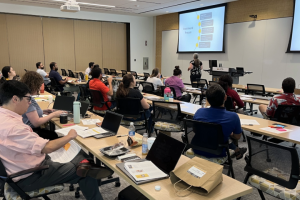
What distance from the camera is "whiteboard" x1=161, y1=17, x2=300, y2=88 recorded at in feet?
28.2

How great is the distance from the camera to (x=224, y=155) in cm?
268

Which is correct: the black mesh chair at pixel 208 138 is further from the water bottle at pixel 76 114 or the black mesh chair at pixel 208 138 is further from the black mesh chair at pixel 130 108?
the black mesh chair at pixel 130 108

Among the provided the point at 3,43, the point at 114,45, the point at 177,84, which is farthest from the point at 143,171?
the point at 114,45

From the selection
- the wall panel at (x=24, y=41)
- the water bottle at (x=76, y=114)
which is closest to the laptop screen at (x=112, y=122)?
the water bottle at (x=76, y=114)

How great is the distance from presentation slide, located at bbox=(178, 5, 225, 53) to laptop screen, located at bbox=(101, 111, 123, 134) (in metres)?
9.02

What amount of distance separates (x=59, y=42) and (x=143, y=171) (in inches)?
474

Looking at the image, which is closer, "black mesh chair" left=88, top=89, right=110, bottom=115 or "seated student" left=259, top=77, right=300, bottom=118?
"seated student" left=259, top=77, right=300, bottom=118

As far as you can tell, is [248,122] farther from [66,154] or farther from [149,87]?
[149,87]

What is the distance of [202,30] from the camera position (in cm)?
1152

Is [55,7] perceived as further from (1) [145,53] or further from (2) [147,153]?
(2) [147,153]

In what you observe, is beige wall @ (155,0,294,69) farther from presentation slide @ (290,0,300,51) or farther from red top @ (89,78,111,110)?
red top @ (89,78,111,110)

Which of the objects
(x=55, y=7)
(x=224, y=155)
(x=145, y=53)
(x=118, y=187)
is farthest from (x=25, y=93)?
(x=145, y=53)

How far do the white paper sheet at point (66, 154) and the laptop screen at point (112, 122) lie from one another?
0.42 metres

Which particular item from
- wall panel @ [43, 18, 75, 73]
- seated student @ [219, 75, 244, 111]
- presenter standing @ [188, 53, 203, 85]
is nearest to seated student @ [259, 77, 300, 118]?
seated student @ [219, 75, 244, 111]
